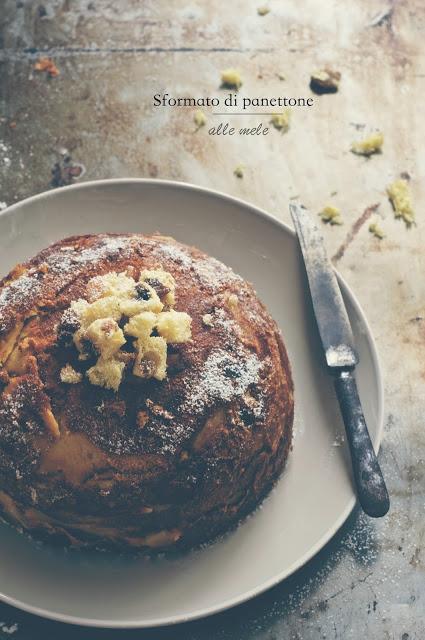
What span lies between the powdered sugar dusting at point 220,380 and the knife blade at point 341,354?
315 mm

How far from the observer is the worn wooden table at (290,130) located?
2.08 meters

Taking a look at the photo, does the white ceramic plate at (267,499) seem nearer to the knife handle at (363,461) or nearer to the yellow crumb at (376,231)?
the knife handle at (363,461)

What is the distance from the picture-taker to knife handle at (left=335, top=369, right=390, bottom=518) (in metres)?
1.77

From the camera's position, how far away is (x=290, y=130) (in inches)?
99.1

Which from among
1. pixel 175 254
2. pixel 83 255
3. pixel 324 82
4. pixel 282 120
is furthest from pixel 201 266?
pixel 324 82

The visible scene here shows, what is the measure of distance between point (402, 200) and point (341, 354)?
0.77 m

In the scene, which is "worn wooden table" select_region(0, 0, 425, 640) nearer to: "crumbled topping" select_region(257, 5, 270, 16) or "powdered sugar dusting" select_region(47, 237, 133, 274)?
"crumbled topping" select_region(257, 5, 270, 16)

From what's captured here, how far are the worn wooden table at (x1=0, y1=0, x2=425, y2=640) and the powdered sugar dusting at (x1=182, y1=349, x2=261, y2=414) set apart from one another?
614 millimetres

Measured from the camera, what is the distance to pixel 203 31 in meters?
2.66

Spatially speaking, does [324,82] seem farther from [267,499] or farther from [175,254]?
[267,499]

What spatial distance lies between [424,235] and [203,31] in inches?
44.1

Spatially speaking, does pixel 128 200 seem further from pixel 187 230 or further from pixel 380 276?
pixel 380 276

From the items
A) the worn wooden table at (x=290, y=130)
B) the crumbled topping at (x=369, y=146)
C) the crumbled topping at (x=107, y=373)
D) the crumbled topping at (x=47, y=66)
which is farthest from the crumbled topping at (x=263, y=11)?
the crumbled topping at (x=107, y=373)

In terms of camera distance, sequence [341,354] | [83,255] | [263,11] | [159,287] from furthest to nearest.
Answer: [263,11], [341,354], [83,255], [159,287]
